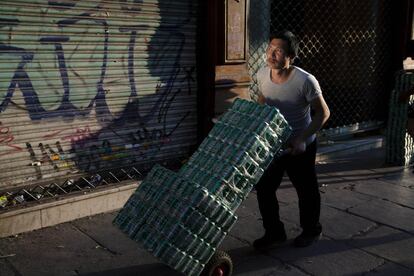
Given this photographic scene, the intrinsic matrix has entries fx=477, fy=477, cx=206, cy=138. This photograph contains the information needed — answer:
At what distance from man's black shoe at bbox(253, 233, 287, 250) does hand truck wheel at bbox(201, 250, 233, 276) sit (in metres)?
→ 0.64

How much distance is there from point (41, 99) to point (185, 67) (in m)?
1.86

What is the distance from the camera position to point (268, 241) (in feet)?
13.8

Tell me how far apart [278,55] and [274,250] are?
67.9 inches

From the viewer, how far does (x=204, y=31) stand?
594 centimetres

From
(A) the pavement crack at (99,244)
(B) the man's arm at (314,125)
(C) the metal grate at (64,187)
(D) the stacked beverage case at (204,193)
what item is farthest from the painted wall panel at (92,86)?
(B) the man's arm at (314,125)

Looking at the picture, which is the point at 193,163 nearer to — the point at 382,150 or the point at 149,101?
the point at 149,101

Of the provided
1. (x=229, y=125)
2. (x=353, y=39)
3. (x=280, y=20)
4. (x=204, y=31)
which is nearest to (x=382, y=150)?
(x=353, y=39)

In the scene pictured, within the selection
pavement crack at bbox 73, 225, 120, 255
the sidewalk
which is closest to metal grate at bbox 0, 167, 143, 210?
the sidewalk

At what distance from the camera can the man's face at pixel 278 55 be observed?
3.62 meters

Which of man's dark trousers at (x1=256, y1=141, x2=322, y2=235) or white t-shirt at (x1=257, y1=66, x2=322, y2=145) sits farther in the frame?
man's dark trousers at (x1=256, y1=141, x2=322, y2=235)

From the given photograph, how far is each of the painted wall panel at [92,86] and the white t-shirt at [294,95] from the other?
199 centimetres

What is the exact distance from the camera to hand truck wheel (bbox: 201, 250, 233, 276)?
3396mm

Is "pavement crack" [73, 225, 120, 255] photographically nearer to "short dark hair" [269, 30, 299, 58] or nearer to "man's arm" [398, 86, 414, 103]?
"short dark hair" [269, 30, 299, 58]

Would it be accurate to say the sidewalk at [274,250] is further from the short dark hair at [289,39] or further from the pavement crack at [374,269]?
the short dark hair at [289,39]
